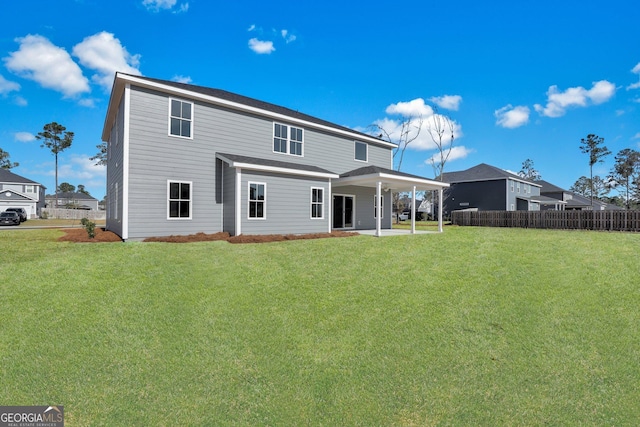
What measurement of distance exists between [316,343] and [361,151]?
16.9 metres

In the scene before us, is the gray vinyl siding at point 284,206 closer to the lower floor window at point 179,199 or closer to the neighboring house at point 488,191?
the lower floor window at point 179,199

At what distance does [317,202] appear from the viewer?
16094mm

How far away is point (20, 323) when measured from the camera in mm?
5078

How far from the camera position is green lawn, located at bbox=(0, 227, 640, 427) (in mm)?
3740

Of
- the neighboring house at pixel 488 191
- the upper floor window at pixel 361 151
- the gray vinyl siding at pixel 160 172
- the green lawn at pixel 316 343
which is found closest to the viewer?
the green lawn at pixel 316 343

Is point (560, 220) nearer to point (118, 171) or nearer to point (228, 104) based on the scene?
point (228, 104)

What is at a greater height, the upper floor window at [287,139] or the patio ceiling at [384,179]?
the upper floor window at [287,139]

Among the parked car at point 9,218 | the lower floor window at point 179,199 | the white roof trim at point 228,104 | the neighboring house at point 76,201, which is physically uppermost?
the white roof trim at point 228,104

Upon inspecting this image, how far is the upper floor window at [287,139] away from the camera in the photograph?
16.3m

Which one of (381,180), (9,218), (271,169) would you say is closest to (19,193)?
(9,218)

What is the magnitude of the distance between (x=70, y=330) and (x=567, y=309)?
8.21 meters

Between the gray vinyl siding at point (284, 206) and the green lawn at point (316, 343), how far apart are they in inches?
215

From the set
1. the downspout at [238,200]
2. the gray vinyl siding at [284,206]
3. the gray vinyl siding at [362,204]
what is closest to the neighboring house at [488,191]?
the gray vinyl siding at [362,204]

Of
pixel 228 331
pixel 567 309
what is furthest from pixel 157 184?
pixel 567 309
